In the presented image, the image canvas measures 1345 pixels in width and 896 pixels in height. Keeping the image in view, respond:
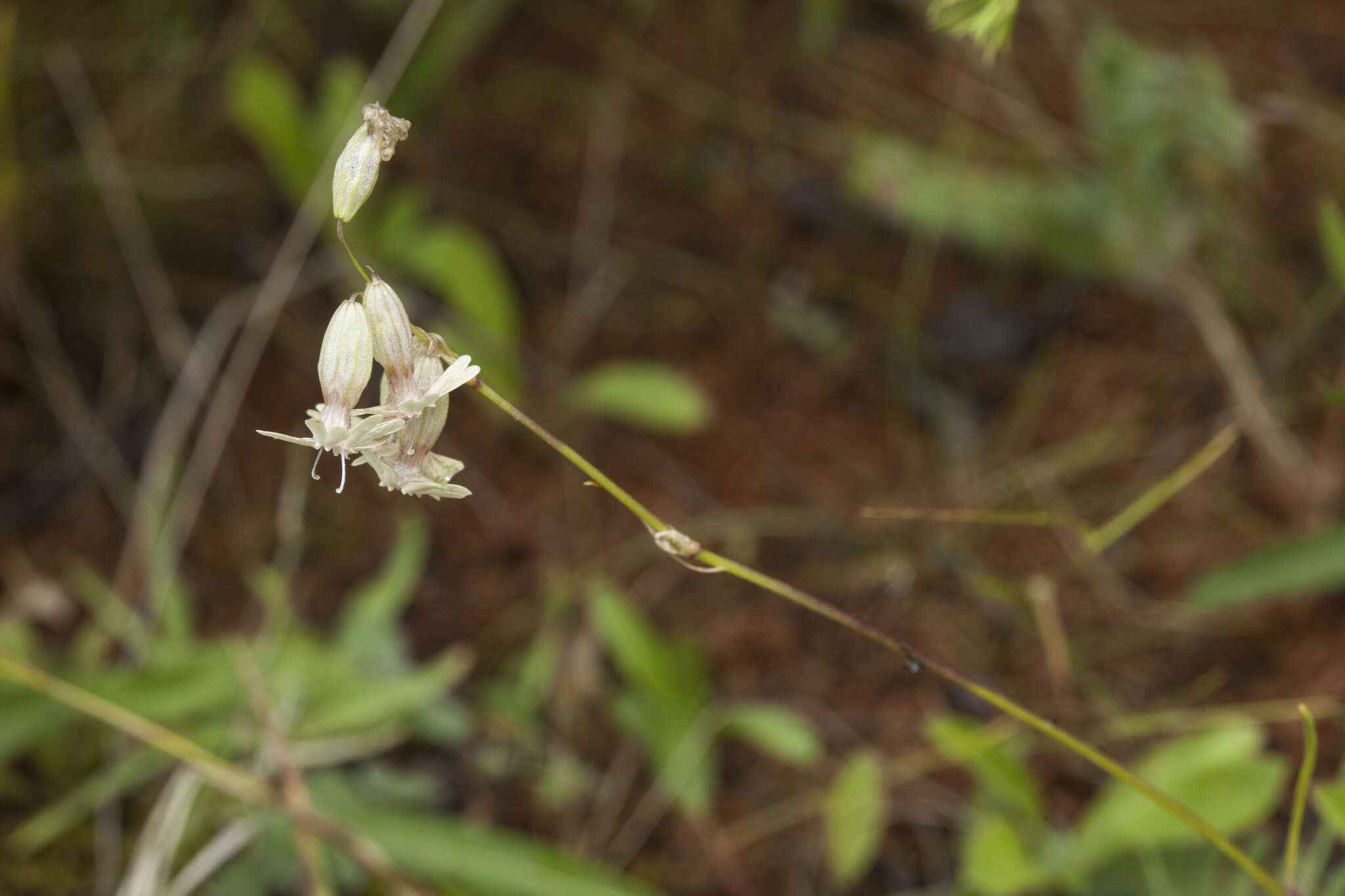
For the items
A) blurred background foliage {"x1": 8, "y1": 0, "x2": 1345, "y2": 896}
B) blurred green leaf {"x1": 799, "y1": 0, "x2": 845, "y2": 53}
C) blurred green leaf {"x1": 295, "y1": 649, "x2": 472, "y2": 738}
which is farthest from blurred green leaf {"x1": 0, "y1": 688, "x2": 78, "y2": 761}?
blurred green leaf {"x1": 799, "y1": 0, "x2": 845, "y2": 53}

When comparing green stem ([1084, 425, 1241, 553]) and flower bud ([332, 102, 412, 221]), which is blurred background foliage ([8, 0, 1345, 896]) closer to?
green stem ([1084, 425, 1241, 553])

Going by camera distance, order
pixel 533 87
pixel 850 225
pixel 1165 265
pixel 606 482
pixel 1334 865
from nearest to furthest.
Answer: pixel 606 482, pixel 1334 865, pixel 1165 265, pixel 850 225, pixel 533 87

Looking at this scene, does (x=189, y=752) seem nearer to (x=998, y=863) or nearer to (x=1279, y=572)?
(x=998, y=863)

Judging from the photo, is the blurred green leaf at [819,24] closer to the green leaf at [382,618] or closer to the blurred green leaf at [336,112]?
the blurred green leaf at [336,112]

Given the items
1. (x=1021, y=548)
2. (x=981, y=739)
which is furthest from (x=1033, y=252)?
(x=981, y=739)

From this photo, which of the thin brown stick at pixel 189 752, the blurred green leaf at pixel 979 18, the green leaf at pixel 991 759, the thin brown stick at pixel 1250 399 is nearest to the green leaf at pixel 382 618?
the thin brown stick at pixel 189 752

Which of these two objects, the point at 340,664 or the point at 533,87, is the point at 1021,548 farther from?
the point at 533,87

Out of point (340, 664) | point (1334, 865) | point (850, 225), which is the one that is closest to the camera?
point (1334, 865)
